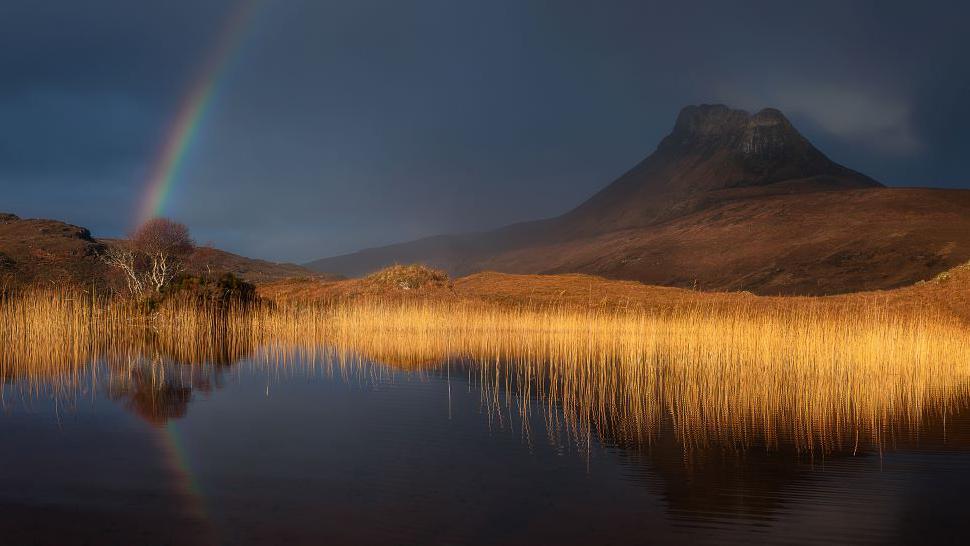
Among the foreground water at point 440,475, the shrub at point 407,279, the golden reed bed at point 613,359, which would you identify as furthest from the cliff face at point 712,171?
the foreground water at point 440,475

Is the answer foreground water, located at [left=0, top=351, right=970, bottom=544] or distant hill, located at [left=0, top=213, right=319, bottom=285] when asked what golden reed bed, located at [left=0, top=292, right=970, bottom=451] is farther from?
distant hill, located at [left=0, top=213, right=319, bottom=285]

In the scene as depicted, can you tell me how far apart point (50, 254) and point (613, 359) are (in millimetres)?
53156

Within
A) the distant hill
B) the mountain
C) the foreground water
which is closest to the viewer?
the foreground water

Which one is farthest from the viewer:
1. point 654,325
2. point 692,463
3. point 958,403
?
point 654,325

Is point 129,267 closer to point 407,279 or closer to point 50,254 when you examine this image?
point 407,279

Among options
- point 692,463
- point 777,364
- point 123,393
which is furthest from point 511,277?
point 692,463

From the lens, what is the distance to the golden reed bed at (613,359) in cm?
881

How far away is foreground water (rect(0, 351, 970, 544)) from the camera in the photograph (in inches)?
198

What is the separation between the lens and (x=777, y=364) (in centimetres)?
1267

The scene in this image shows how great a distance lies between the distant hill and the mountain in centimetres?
4583

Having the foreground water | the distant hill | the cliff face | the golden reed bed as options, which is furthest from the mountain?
the foreground water

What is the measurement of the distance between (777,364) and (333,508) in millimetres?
9474

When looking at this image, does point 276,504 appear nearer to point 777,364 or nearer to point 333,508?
point 333,508

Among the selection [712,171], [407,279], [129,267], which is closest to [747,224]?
[712,171]
